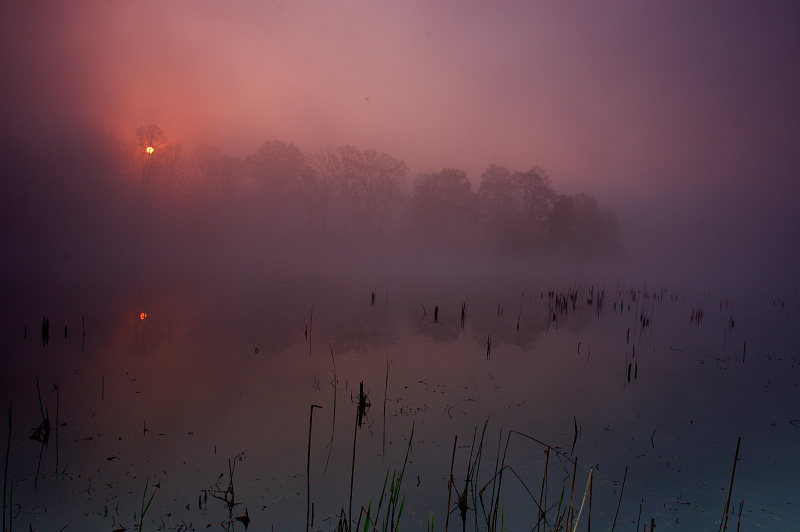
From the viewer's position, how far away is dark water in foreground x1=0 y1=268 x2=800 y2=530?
3.10 m

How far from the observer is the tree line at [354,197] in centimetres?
4288

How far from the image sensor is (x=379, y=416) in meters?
4.70

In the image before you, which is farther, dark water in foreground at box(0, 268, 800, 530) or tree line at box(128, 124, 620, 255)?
tree line at box(128, 124, 620, 255)

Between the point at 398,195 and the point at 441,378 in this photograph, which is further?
the point at 398,195

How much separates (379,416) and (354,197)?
134ft

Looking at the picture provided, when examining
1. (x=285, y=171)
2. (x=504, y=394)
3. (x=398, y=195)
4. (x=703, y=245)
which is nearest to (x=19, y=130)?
(x=285, y=171)

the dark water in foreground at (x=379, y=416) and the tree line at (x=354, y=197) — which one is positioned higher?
the tree line at (x=354, y=197)

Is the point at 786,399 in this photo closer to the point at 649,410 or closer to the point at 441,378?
the point at 649,410

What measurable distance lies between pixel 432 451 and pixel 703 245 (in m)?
110

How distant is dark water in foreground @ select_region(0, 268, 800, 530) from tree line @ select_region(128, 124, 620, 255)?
3478 cm

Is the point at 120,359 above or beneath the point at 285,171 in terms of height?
beneath

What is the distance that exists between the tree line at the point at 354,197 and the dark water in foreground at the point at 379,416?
34778 mm

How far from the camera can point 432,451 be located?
12.9ft

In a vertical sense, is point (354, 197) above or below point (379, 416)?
above
